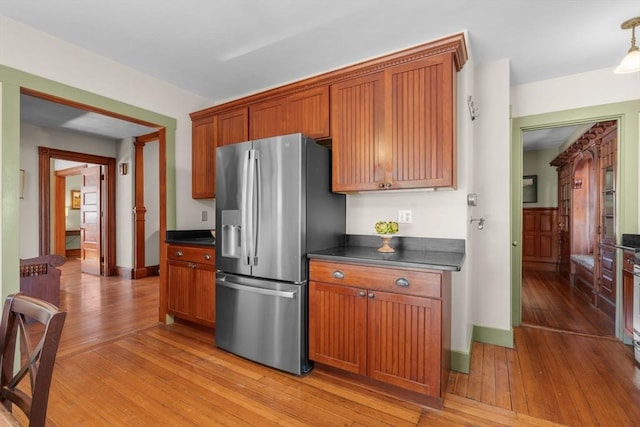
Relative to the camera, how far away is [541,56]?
270cm

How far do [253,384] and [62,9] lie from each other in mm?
2886

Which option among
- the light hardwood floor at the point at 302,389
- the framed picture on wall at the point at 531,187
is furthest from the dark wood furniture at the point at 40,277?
the framed picture on wall at the point at 531,187

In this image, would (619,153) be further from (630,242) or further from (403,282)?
(403,282)

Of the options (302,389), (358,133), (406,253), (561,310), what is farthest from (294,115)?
(561,310)

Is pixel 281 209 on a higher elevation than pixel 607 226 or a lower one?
higher

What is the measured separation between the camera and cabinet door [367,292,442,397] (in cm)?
185

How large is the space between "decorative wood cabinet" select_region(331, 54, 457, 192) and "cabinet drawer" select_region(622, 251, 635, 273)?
197cm

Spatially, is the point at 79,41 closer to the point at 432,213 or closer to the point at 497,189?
the point at 432,213

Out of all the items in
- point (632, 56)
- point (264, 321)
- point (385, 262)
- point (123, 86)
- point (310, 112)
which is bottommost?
point (264, 321)

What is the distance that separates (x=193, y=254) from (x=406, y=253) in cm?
202

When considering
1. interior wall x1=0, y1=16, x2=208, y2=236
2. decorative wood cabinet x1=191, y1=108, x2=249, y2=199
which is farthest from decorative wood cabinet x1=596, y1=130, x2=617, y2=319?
interior wall x1=0, y1=16, x2=208, y2=236

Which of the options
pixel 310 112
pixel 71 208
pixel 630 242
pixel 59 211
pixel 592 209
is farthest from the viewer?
pixel 71 208

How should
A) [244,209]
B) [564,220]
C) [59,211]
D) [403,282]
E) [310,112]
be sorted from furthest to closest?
[59,211]
[564,220]
[310,112]
[244,209]
[403,282]

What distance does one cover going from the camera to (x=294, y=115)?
9.16 feet
